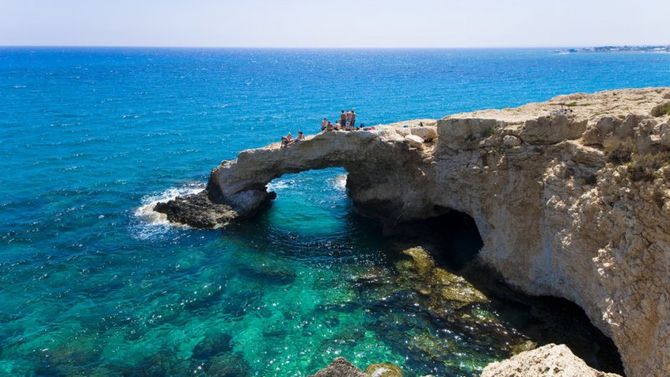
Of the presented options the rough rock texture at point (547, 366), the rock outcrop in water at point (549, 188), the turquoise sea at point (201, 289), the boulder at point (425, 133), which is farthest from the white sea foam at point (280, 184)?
the rough rock texture at point (547, 366)

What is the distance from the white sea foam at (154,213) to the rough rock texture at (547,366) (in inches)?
1030

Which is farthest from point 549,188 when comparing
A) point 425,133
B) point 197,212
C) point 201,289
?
point 197,212

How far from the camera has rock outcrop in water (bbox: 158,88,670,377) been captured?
15.9 m

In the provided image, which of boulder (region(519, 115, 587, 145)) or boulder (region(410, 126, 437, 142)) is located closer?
boulder (region(519, 115, 587, 145))

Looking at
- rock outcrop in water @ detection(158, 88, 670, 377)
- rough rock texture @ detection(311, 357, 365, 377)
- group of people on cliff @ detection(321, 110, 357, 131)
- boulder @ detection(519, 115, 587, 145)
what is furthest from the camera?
group of people on cliff @ detection(321, 110, 357, 131)

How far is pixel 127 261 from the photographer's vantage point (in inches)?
1076

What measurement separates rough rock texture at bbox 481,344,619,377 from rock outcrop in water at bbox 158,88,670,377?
8780mm

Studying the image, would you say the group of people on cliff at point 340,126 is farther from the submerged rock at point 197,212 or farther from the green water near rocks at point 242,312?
the submerged rock at point 197,212

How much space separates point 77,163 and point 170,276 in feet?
85.1

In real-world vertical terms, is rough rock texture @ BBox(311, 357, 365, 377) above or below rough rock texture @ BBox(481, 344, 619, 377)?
below

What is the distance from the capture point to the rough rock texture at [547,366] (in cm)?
767

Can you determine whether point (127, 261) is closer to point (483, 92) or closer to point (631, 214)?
point (631, 214)

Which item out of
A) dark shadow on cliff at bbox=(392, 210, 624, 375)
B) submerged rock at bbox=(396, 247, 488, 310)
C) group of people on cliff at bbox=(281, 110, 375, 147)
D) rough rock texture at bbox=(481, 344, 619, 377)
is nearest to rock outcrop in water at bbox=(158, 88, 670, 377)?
group of people on cliff at bbox=(281, 110, 375, 147)

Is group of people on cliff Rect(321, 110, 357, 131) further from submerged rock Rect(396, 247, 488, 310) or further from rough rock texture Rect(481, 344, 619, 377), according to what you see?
rough rock texture Rect(481, 344, 619, 377)
